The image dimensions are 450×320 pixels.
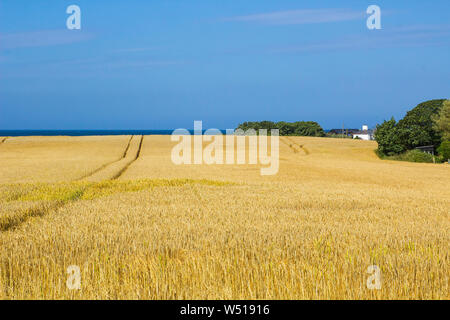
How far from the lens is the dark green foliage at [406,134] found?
6259 centimetres

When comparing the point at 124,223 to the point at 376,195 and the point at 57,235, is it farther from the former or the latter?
the point at 376,195

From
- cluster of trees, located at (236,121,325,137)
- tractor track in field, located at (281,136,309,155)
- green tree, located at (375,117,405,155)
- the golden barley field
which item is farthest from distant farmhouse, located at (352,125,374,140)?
the golden barley field

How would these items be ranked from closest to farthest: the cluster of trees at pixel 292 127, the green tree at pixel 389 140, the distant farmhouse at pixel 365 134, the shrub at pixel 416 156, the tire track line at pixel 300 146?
the shrub at pixel 416 156, the green tree at pixel 389 140, the tire track line at pixel 300 146, the cluster of trees at pixel 292 127, the distant farmhouse at pixel 365 134

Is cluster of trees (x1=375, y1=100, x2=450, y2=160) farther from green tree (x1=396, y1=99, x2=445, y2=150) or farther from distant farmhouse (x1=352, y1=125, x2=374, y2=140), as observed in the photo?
distant farmhouse (x1=352, y1=125, x2=374, y2=140)

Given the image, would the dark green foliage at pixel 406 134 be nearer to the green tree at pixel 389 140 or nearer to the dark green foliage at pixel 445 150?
the green tree at pixel 389 140

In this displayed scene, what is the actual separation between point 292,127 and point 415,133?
79866 millimetres

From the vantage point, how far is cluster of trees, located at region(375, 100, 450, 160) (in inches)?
2458

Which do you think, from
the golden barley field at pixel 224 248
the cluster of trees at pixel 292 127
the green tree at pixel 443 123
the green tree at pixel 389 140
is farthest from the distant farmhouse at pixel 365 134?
the golden barley field at pixel 224 248

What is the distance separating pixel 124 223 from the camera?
11086 millimetres

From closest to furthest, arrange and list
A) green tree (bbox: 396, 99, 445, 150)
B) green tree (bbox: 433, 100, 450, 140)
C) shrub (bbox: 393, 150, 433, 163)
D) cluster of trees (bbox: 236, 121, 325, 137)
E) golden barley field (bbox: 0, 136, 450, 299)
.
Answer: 1. golden barley field (bbox: 0, 136, 450, 299)
2. shrub (bbox: 393, 150, 433, 163)
3. green tree (bbox: 396, 99, 445, 150)
4. green tree (bbox: 433, 100, 450, 140)
5. cluster of trees (bbox: 236, 121, 325, 137)

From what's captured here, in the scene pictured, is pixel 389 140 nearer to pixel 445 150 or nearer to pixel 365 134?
pixel 445 150
